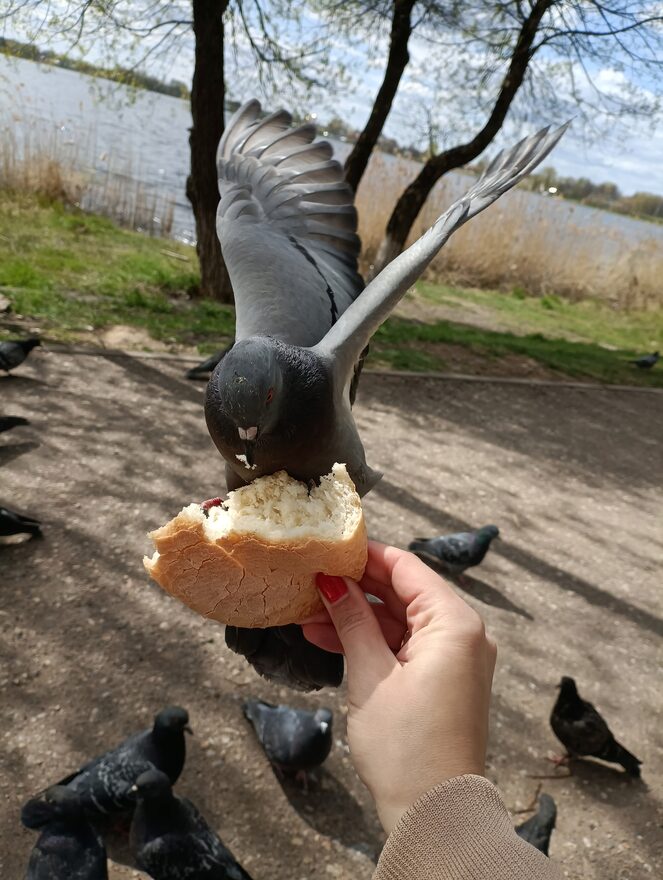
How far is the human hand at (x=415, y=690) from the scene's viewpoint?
4.22 feet

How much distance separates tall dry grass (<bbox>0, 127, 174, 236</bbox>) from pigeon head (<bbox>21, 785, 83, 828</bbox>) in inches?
458

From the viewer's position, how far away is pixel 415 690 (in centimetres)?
134

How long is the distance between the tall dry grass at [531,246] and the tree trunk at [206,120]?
4227mm

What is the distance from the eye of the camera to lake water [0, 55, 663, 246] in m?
10.1

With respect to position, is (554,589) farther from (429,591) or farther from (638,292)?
(638,292)

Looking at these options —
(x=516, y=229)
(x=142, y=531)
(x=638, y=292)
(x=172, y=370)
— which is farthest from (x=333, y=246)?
(x=638, y=292)

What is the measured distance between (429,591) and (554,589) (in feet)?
11.0

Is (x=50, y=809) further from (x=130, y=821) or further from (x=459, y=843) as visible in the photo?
(x=459, y=843)

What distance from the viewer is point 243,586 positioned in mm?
1590

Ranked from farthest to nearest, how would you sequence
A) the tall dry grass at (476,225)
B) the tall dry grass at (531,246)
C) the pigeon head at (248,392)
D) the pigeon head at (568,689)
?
the tall dry grass at (531,246) < the tall dry grass at (476,225) < the pigeon head at (568,689) < the pigeon head at (248,392)

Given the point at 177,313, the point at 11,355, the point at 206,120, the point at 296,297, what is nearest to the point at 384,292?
the point at 296,297

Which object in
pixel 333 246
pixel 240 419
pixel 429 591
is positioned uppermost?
pixel 333 246

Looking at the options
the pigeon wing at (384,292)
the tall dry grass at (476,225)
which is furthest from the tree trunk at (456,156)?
the pigeon wing at (384,292)

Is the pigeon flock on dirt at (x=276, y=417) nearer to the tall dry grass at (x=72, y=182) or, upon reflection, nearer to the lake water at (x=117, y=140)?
the lake water at (x=117, y=140)
